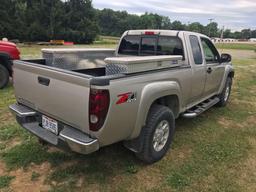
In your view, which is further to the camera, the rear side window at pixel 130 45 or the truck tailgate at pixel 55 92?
the rear side window at pixel 130 45

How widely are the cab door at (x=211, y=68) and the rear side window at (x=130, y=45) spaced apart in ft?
4.26

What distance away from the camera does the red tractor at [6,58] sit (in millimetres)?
6777

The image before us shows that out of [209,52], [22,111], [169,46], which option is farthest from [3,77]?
[209,52]

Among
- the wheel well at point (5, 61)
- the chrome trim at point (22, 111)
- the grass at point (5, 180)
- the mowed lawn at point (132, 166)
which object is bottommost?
the grass at point (5, 180)

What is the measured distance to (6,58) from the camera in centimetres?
684

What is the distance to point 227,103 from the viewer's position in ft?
22.0

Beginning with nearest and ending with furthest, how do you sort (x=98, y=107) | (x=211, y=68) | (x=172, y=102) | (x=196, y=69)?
(x=98, y=107)
(x=172, y=102)
(x=196, y=69)
(x=211, y=68)

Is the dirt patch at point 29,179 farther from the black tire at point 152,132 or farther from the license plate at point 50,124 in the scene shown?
→ the black tire at point 152,132

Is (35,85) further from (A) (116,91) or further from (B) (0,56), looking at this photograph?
(B) (0,56)

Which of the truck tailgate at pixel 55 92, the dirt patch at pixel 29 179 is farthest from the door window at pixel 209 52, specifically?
the dirt patch at pixel 29 179

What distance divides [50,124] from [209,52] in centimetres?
363

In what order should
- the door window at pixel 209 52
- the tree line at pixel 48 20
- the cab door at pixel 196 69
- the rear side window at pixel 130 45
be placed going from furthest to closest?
1. the tree line at pixel 48 20
2. the door window at pixel 209 52
3. the rear side window at pixel 130 45
4. the cab door at pixel 196 69

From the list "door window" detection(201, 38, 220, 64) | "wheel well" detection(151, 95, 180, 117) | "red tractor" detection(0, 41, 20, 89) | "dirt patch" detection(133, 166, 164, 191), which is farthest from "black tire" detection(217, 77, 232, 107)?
"red tractor" detection(0, 41, 20, 89)

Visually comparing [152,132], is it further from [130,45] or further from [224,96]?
[224,96]
